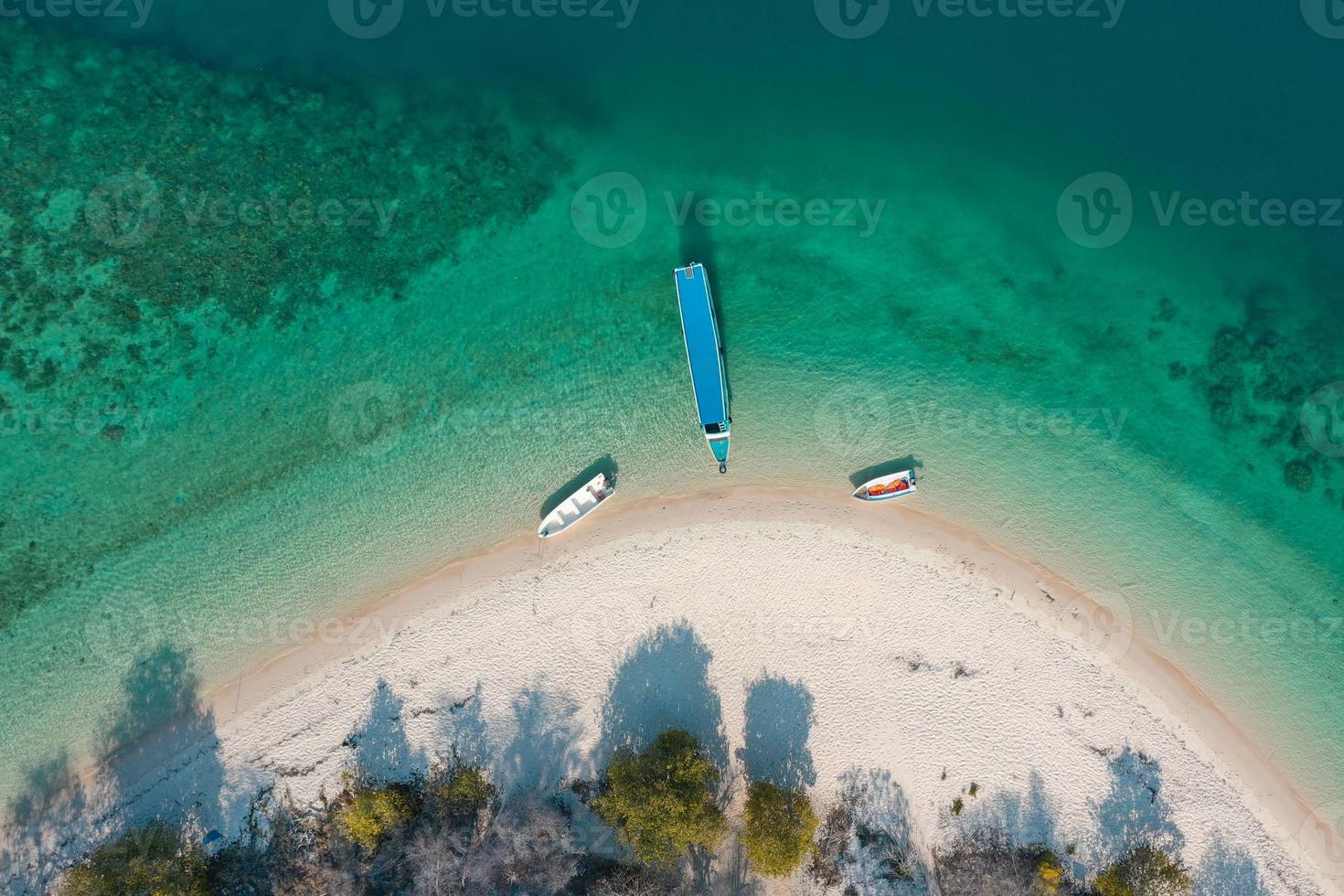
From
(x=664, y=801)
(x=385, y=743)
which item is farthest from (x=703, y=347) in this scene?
(x=385, y=743)

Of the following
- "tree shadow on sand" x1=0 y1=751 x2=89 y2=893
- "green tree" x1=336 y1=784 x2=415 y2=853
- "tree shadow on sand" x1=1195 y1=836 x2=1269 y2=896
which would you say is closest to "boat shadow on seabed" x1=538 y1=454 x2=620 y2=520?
"green tree" x1=336 y1=784 x2=415 y2=853

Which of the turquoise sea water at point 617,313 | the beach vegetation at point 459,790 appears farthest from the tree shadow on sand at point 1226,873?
the beach vegetation at point 459,790

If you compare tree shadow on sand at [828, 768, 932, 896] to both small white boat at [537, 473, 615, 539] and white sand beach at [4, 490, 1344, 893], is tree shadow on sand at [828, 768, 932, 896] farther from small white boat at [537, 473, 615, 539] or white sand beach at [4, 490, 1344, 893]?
small white boat at [537, 473, 615, 539]

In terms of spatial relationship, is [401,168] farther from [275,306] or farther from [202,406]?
[202,406]

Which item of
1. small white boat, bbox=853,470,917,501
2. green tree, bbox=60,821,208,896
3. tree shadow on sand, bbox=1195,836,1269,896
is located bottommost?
green tree, bbox=60,821,208,896

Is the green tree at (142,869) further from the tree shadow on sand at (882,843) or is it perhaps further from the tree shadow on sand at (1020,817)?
the tree shadow on sand at (1020,817)

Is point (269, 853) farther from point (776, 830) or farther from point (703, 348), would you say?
point (703, 348)
